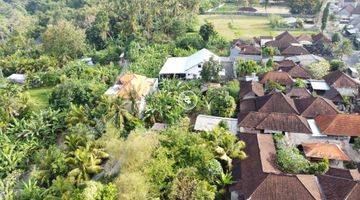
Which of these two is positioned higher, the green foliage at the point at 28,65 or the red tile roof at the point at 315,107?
the red tile roof at the point at 315,107

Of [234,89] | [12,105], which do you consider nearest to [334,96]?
[234,89]

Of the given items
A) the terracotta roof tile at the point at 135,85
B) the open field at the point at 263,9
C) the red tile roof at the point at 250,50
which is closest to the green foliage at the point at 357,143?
the terracotta roof tile at the point at 135,85

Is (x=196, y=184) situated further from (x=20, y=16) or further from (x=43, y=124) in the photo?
(x=20, y=16)

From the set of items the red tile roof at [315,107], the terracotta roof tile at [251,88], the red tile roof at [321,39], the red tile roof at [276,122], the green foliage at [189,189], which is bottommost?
the red tile roof at [321,39]

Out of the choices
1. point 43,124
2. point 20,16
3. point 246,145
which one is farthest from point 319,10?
point 20,16

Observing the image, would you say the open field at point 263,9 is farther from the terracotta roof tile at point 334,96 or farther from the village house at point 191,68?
the terracotta roof tile at point 334,96

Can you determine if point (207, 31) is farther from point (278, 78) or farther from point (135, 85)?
point (135, 85)
